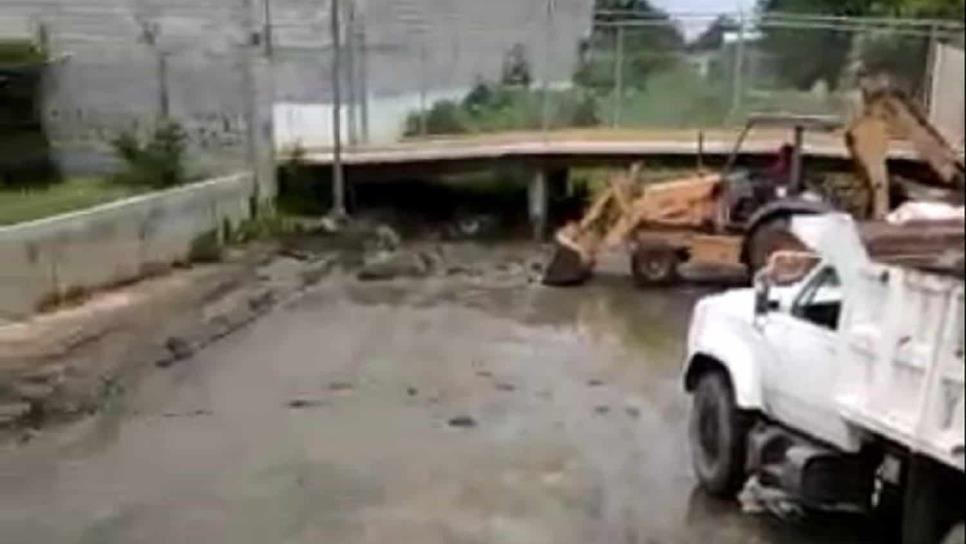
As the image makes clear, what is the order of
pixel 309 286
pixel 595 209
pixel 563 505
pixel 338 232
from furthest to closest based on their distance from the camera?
pixel 338 232, pixel 595 209, pixel 309 286, pixel 563 505

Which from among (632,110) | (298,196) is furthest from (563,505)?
(632,110)

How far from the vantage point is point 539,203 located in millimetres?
25828

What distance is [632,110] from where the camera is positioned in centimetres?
2752

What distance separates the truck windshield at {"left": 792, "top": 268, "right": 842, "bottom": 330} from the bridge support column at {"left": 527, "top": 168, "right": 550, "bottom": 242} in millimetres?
16330

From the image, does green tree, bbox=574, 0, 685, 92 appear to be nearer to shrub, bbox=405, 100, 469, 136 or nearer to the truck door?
shrub, bbox=405, 100, 469, 136

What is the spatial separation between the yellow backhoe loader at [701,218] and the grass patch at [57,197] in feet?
20.4

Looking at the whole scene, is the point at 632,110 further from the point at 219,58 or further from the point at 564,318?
the point at 564,318

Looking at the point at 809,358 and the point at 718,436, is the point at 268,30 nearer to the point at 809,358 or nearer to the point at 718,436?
the point at 718,436

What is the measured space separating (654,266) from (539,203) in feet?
18.0

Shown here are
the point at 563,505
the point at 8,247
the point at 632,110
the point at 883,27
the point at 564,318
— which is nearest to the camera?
the point at 563,505

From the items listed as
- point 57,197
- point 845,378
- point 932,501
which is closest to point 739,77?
point 57,197

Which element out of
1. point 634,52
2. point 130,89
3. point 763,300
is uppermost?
point 634,52

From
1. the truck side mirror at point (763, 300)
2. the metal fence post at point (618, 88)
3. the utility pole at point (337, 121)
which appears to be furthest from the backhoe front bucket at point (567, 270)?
the truck side mirror at point (763, 300)

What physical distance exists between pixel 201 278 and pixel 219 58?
25.2 feet
